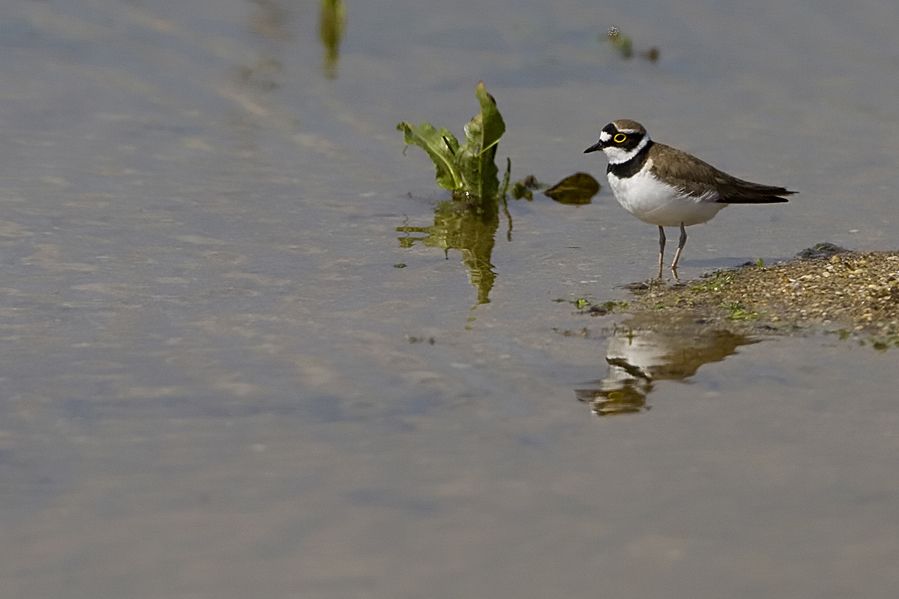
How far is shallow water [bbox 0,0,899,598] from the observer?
6203 mm

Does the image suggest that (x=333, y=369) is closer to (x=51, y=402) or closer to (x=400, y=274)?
(x=51, y=402)

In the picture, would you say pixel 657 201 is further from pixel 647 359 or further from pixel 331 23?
pixel 331 23

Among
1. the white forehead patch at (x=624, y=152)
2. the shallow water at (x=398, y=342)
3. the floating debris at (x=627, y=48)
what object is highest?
the floating debris at (x=627, y=48)

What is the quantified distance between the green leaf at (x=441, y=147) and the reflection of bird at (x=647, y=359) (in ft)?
14.3

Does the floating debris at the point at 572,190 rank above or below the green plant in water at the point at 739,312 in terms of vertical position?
above

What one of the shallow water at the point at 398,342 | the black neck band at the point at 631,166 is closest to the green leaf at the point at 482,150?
the shallow water at the point at 398,342

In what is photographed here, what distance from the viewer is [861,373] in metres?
8.38

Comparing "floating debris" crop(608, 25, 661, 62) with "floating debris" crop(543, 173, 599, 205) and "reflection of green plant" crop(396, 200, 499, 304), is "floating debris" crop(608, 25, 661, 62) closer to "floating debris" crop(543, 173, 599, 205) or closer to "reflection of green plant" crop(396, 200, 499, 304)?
"floating debris" crop(543, 173, 599, 205)

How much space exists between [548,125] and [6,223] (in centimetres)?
638

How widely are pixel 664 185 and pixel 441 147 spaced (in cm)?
307

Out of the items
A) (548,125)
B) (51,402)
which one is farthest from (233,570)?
(548,125)

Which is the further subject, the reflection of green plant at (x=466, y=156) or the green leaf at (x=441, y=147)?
the green leaf at (x=441, y=147)

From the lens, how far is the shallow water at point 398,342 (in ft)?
20.4

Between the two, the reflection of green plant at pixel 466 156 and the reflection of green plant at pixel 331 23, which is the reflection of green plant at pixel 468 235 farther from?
the reflection of green plant at pixel 331 23
